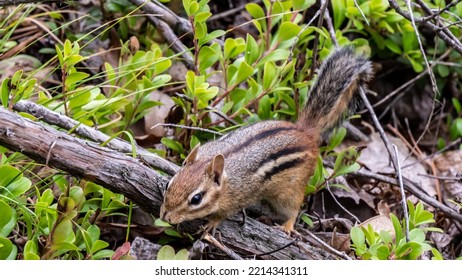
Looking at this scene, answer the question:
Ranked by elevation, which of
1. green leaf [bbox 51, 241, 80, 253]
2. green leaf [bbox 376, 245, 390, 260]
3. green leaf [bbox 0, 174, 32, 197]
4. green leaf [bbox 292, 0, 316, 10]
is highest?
green leaf [bbox 292, 0, 316, 10]

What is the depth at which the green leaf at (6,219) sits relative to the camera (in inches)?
107

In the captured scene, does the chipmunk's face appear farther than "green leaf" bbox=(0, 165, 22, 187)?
Yes

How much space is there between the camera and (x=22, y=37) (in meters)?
4.36

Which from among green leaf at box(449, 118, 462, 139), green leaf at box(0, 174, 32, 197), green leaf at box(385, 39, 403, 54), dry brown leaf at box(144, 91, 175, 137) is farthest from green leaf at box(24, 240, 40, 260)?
green leaf at box(449, 118, 462, 139)

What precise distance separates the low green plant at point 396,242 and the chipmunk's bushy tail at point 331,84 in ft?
2.50

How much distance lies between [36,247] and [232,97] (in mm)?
1378

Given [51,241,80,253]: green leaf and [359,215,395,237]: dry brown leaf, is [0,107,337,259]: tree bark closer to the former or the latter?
[51,241,80,253]: green leaf

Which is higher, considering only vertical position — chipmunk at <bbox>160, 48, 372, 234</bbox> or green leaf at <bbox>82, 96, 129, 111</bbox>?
green leaf at <bbox>82, 96, 129, 111</bbox>

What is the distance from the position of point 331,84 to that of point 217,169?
0.91 m

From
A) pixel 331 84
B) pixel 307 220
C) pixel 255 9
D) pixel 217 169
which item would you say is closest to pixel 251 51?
pixel 255 9

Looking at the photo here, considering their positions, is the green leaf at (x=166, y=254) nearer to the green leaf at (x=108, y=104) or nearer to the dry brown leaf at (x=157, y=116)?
the green leaf at (x=108, y=104)

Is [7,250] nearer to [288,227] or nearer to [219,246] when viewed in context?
[219,246]

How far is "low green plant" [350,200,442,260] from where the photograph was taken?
2.83 metres

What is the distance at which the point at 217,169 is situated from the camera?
3.09 m
